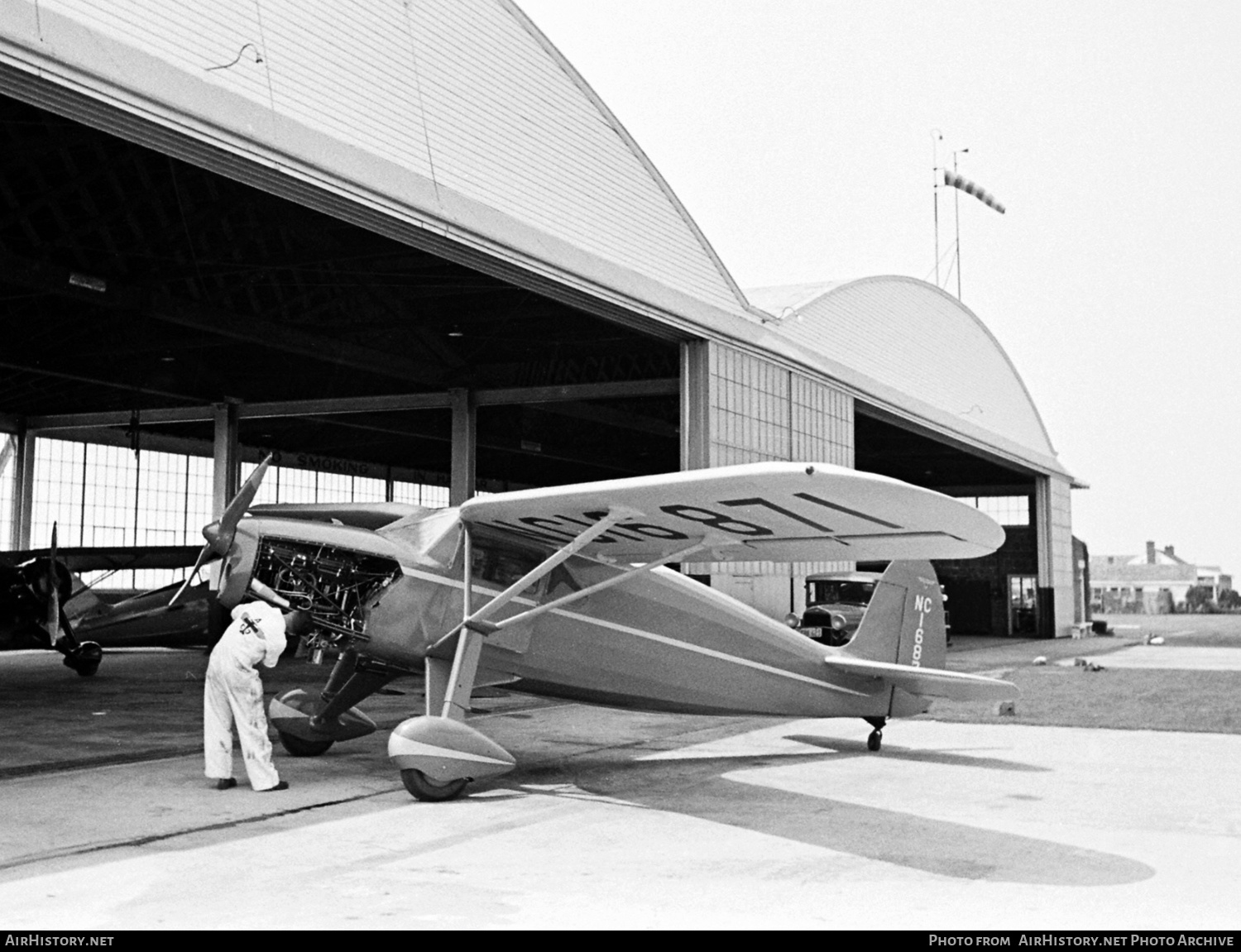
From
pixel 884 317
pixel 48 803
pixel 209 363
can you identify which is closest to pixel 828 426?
pixel 884 317

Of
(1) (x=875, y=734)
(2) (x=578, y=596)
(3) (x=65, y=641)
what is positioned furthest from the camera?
(3) (x=65, y=641)

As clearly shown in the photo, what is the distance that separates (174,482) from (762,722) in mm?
35978

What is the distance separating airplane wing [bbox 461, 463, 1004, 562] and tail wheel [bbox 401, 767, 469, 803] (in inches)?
83.6

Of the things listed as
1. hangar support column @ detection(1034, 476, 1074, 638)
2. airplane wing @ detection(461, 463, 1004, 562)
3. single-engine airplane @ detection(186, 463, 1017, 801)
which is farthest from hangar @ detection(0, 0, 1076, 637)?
hangar support column @ detection(1034, 476, 1074, 638)

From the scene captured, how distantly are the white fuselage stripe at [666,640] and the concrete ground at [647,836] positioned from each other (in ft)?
2.60

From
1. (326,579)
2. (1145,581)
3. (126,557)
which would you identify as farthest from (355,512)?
(1145,581)

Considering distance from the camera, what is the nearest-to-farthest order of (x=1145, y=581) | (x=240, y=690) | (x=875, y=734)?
(x=240, y=690), (x=875, y=734), (x=1145, y=581)

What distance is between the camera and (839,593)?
112 ft

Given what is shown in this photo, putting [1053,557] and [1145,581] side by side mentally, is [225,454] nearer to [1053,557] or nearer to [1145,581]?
[1053,557]

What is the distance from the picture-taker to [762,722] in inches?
592

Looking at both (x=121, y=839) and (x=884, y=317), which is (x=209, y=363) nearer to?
(x=884, y=317)

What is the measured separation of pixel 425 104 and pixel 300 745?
30.1 feet

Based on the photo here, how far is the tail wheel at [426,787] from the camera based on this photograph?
8859mm

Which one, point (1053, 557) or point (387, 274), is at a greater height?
point (387, 274)
